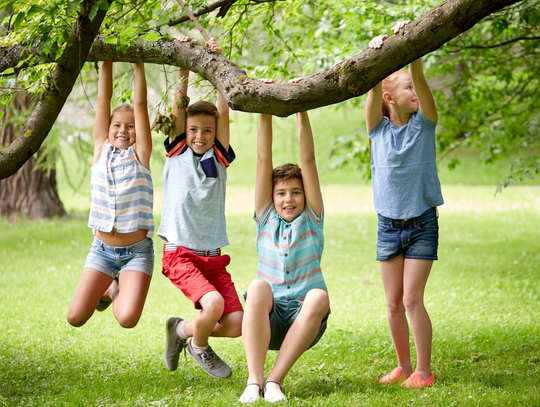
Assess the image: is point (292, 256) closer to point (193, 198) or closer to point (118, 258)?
point (193, 198)

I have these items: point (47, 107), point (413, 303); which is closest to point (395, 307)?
point (413, 303)

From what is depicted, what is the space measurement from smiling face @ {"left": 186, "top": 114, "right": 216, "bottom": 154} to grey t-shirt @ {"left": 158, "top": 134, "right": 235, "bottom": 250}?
38 mm

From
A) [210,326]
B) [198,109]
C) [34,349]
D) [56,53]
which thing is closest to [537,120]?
[198,109]

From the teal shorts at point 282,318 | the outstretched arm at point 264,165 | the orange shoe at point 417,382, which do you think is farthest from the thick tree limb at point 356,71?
the orange shoe at point 417,382

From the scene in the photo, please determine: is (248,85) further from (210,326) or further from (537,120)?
(537,120)

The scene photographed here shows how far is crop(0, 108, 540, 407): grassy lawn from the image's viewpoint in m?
3.57

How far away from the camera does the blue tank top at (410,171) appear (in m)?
3.63

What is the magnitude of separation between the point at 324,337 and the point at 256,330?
1.81m

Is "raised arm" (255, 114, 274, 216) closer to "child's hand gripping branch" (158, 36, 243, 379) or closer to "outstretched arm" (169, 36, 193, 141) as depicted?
"child's hand gripping branch" (158, 36, 243, 379)

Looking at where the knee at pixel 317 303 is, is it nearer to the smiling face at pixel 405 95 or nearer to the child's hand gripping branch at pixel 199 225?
the child's hand gripping branch at pixel 199 225

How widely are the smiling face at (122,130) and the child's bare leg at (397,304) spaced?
198 cm

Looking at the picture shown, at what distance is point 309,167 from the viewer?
3.69 metres

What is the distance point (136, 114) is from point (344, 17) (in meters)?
3.37

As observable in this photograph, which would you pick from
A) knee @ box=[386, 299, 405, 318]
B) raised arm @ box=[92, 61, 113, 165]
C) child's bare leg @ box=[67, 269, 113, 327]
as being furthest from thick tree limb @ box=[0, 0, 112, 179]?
knee @ box=[386, 299, 405, 318]
